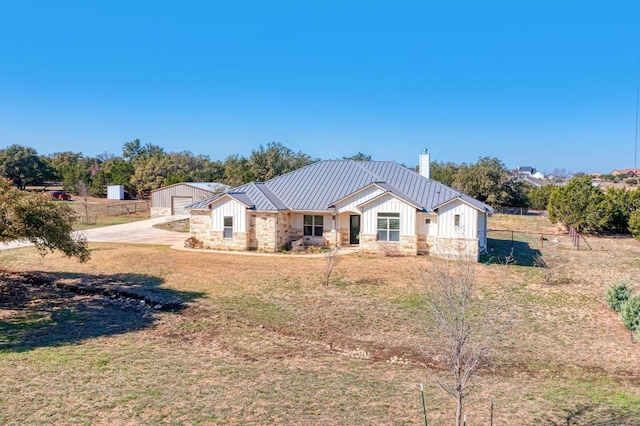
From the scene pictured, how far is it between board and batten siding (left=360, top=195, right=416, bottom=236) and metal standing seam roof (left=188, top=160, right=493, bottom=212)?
512 mm

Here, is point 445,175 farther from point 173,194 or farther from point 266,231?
point 266,231

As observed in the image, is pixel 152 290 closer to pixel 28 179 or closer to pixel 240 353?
pixel 240 353

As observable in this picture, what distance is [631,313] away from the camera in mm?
14602

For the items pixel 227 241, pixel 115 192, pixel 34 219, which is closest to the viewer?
pixel 34 219

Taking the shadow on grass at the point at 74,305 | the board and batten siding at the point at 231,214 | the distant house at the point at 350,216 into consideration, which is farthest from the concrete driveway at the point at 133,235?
the shadow on grass at the point at 74,305

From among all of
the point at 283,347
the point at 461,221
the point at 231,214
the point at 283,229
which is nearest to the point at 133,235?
the point at 231,214

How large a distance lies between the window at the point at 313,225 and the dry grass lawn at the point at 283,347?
566cm

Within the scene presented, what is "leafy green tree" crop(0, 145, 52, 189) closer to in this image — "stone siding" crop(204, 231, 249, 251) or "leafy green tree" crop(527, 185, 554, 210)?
"stone siding" crop(204, 231, 249, 251)

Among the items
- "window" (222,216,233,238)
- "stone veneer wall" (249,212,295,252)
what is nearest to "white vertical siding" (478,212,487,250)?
"stone veneer wall" (249,212,295,252)

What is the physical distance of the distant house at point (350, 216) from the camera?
25.6 m

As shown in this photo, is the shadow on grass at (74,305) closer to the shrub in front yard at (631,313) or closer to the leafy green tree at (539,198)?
the shrub in front yard at (631,313)

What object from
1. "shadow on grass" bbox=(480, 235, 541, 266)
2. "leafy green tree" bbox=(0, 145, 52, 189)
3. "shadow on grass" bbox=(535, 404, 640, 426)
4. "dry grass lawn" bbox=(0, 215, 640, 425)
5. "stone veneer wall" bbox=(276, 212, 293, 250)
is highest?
"leafy green tree" bbox=(0, 145, 52, 189)

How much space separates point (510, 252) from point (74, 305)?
2385 cm

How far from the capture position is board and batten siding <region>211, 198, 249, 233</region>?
27281 millimetres
